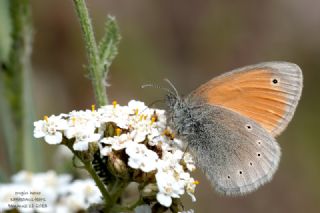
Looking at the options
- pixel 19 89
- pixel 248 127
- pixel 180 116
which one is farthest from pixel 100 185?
pixel 248 127

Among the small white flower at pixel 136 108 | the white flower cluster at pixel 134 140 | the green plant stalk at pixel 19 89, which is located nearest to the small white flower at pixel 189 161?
the white flower cluster at pixel 134 140

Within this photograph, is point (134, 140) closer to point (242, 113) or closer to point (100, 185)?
point (100, 185)

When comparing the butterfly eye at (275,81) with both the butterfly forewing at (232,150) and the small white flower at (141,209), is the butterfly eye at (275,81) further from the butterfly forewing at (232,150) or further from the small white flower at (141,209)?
the small white flower at (141,209)

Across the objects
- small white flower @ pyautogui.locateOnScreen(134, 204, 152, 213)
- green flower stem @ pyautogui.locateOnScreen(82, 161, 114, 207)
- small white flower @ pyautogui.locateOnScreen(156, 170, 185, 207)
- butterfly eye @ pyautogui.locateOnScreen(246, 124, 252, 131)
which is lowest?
small white flower @ pyautogui.locateOnScreen(134, 204, 152, 213)

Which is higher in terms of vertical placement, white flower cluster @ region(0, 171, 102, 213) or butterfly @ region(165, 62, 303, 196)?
butterfly @ region(165, 62, 303, 196)

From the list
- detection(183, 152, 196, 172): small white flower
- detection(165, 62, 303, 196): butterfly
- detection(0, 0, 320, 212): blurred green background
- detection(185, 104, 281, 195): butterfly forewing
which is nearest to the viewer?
detection(183, 152, 196, 172): small white flower

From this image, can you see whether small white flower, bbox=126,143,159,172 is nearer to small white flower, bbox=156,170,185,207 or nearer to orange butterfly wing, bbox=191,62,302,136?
small white flower, bbox=156,170,185,207

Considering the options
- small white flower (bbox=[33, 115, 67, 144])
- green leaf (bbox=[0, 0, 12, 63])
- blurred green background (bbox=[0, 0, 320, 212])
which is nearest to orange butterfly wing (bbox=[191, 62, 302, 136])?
small white flower (bbox=[33, 115, 67, 144])

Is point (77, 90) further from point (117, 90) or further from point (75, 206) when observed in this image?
point (75, 206)
